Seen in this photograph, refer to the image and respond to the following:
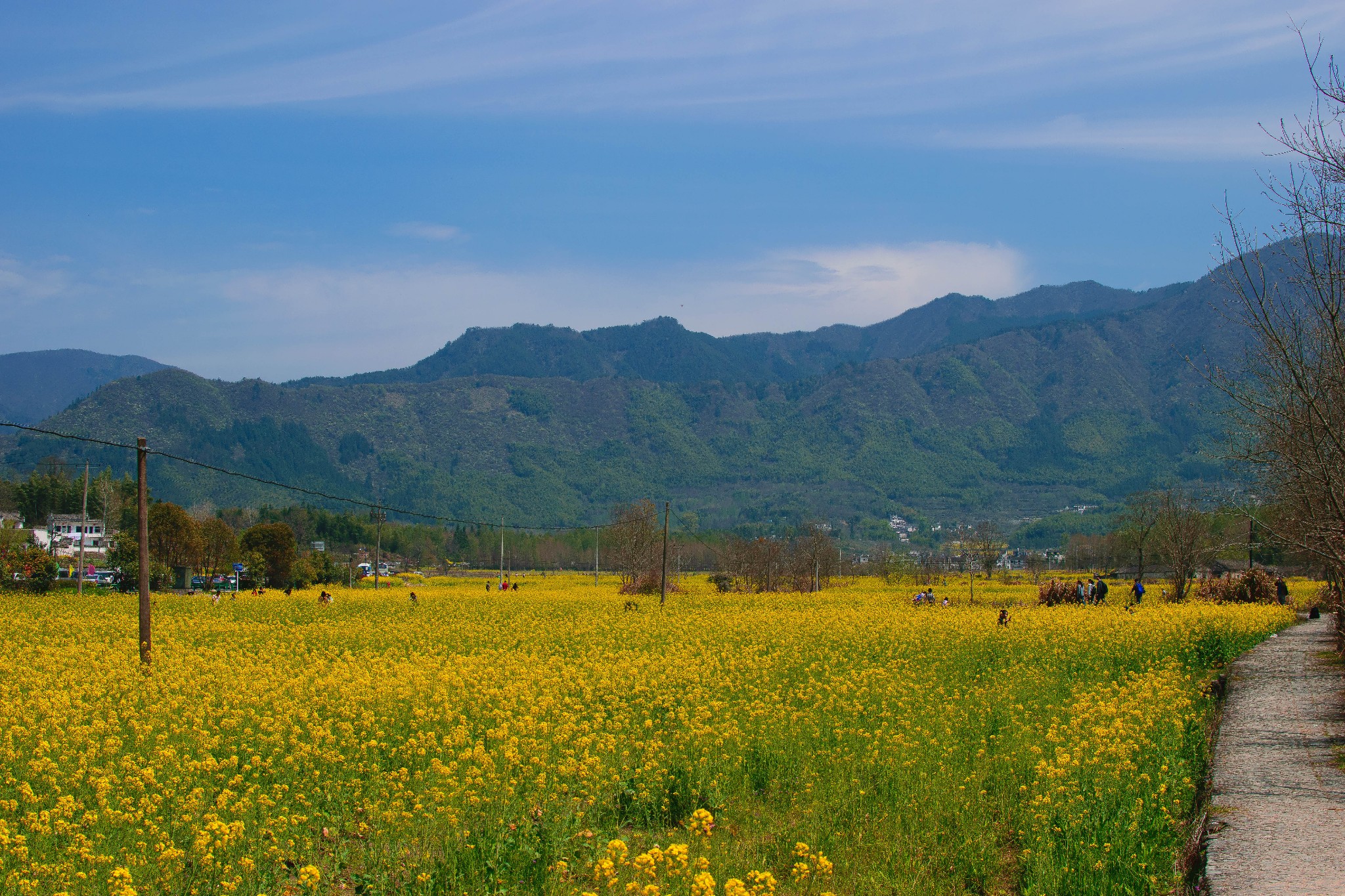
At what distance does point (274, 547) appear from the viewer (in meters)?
76.3

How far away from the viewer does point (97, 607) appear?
3531cm

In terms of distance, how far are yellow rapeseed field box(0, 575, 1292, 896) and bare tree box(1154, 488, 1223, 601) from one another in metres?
23.3

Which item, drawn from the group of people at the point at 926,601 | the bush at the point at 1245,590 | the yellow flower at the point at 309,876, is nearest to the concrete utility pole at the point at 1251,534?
the bush at the point at 1245,590

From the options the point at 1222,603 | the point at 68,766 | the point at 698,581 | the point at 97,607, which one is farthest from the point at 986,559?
the point at 68,766

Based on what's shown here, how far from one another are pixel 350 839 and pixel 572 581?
70.2 meters

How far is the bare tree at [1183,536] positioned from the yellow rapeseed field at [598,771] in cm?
2331

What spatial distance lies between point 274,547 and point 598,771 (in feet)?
233

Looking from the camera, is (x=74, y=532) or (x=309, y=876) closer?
(x=309, y=876)

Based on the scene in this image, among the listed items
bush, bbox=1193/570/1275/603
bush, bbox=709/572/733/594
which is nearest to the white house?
bush, bbox=709/572/733/594

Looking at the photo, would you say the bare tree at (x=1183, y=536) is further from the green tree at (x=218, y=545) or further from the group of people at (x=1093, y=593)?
the green tree at (x=218, y=545)

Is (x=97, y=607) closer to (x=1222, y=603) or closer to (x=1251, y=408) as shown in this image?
(x=1251, y=408)

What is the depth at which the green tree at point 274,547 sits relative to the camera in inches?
2977

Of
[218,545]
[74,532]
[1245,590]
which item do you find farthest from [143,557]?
[74,532]

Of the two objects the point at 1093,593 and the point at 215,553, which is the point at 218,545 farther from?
the point at 1093,593
